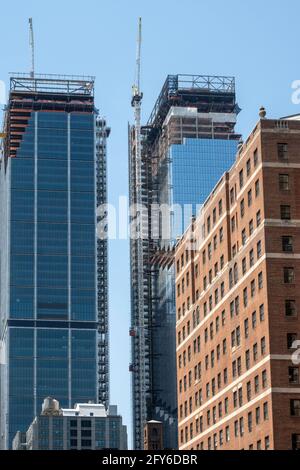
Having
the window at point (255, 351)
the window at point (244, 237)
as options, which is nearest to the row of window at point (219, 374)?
the window at point (255, 351)

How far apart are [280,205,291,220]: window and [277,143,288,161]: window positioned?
15.3 ft

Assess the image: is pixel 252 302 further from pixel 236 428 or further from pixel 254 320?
pixel 236 428

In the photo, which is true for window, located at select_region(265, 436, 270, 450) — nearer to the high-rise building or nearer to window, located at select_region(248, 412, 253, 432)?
the high-rise building

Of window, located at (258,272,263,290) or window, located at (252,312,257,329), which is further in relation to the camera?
window, located at (252,312,257,329)

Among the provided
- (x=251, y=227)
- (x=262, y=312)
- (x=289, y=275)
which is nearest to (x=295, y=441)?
(x=262, y=312)

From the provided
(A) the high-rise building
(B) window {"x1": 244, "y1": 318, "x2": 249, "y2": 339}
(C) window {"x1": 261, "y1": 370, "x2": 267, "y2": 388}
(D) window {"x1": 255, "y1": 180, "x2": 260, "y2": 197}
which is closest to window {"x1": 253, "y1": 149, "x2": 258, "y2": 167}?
(A) the high-rise building

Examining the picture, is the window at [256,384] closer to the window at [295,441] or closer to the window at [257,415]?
the window at [257,415]

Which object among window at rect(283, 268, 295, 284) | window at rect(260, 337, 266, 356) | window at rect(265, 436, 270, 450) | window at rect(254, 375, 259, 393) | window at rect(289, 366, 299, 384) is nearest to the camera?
window at rect(265, 436, 270, 450)

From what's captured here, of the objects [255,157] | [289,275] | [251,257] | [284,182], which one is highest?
[255,157]

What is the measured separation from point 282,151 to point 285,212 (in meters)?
5.85

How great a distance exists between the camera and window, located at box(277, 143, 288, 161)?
384 ft

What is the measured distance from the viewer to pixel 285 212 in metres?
116

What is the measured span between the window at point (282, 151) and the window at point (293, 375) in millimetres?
20207
